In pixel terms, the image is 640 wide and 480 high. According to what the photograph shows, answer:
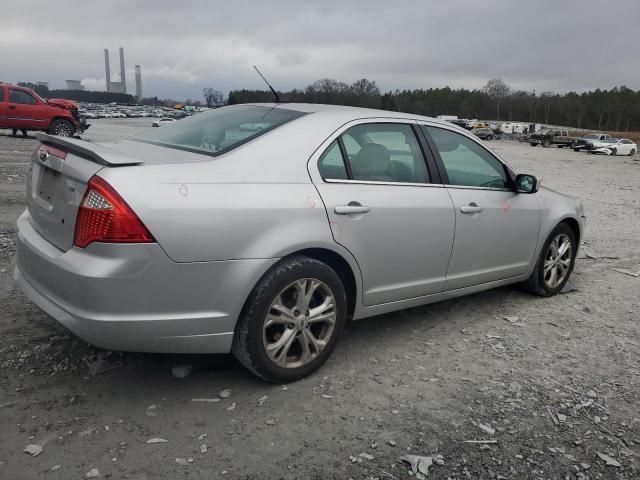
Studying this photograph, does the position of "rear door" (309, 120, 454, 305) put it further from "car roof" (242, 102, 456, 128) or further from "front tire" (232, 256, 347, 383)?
"front tire" (232, 256, 347, 383)

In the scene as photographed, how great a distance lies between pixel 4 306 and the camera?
411 centimetres

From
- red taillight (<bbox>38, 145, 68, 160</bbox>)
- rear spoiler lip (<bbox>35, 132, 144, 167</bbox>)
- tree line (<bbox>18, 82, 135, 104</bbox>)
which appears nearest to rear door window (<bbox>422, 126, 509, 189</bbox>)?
rear spoiler lip (<bbox>35, 132, 144, 167</bbox>)

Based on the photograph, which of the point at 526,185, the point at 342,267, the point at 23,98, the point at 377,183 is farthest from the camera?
the point at 23,98

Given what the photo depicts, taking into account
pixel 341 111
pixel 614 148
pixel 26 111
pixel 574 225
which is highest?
pixel 341 111

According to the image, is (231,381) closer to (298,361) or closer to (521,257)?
(298,361)

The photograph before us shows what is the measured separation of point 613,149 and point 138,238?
1871 inches

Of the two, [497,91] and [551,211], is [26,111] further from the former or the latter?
[497,91]

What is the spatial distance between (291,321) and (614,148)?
154 feet

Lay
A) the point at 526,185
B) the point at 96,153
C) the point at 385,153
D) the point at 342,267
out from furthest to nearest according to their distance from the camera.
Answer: the point at 526,185 < the point at 385,153 < the point at 342,267 < the point at 96,153

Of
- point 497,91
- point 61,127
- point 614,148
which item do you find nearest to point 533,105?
point 497,91

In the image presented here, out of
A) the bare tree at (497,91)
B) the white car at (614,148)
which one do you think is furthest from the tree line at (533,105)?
the white car at (614,148)

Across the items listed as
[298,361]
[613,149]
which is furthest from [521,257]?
[613,149]

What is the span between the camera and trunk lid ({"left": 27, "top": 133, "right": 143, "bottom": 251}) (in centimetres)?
275

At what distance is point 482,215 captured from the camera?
414 centimetres
